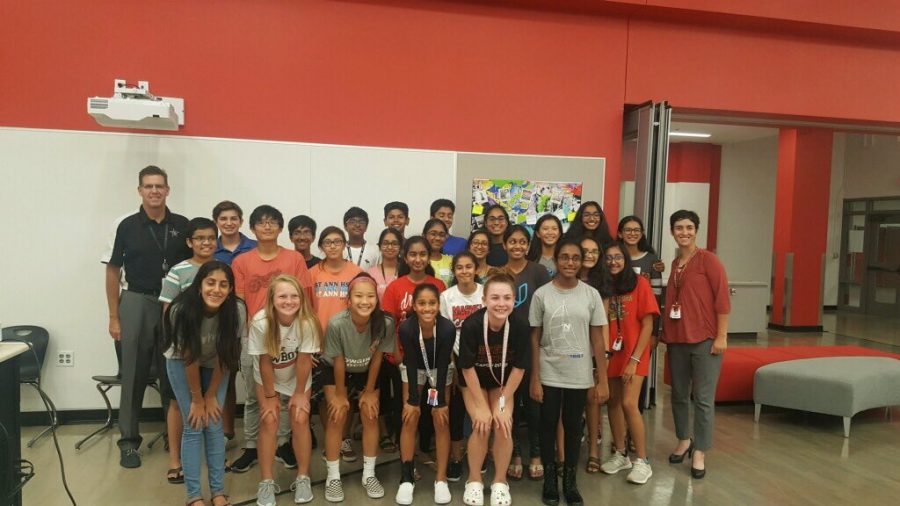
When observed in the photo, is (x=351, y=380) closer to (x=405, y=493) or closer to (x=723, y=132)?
(x=405, y=493)

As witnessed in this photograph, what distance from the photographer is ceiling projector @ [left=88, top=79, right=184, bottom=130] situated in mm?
3434

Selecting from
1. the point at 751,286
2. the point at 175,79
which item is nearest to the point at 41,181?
the point at 175,79

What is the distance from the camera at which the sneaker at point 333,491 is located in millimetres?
2754

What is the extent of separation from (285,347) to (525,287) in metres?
1.43

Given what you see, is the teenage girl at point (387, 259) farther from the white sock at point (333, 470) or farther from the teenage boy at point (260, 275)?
the white sock at point (333, 470)

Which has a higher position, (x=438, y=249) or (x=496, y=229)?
(x=496, y=229)

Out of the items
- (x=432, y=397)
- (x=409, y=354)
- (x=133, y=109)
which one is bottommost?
(x=432, y=397)

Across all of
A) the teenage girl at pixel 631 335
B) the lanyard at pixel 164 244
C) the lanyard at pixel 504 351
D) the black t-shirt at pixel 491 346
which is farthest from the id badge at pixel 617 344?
the lanyard at pixel 164 244

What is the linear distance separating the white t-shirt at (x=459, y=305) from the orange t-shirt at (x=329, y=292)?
0.62m

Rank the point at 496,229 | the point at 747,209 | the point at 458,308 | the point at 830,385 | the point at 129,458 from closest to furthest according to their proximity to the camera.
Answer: the point at 458,308
the point at 129,458
the point at 496,229
the point at 830,385
the point at 747,209

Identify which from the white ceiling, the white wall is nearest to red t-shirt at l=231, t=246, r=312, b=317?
the white ceiling

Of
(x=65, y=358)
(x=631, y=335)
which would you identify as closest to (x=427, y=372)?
(x=631, y=335)

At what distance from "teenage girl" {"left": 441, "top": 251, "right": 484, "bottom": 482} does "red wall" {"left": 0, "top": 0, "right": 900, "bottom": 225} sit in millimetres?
1734

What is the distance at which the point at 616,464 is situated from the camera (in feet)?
10.5
